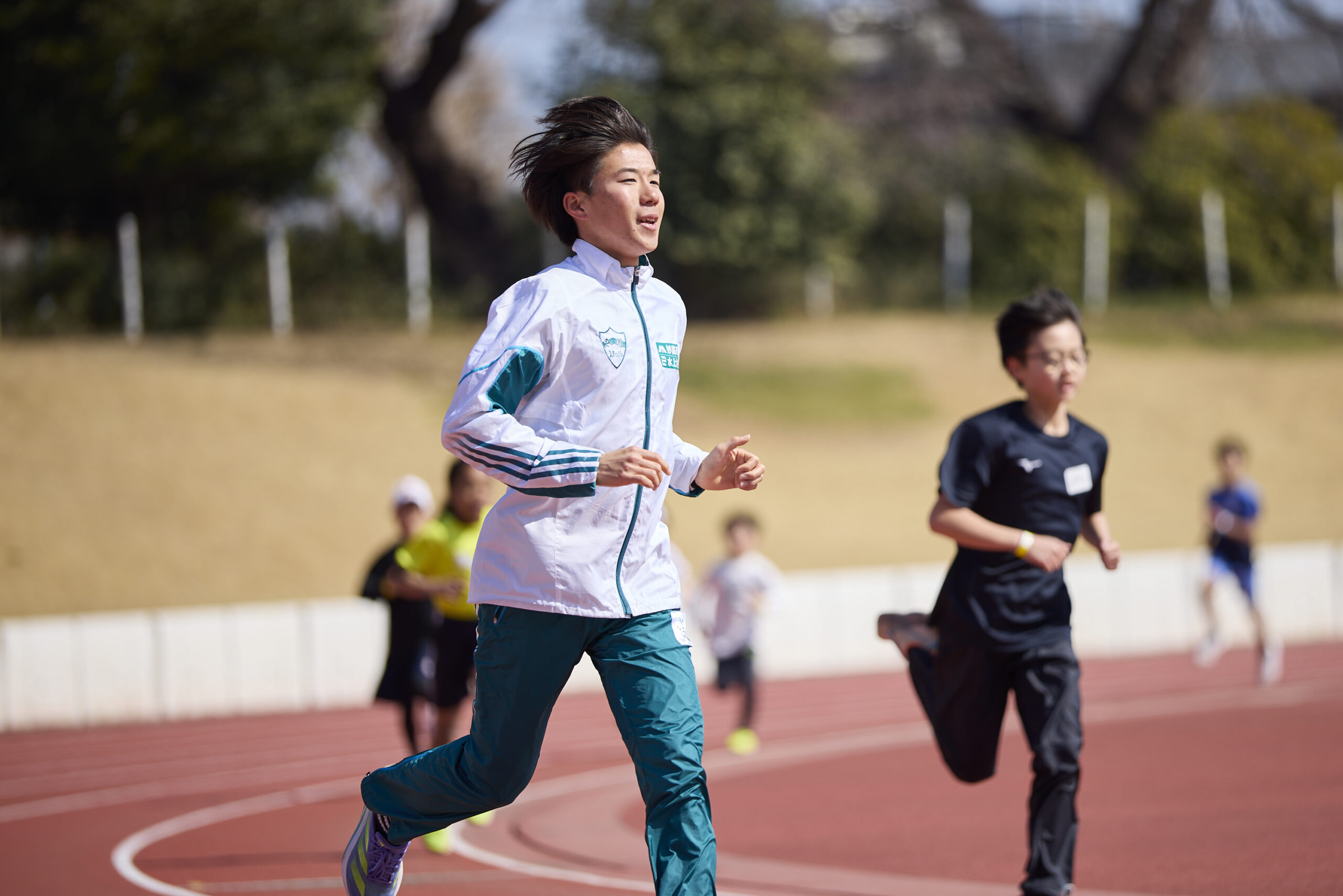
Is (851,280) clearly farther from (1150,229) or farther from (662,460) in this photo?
(662,460)

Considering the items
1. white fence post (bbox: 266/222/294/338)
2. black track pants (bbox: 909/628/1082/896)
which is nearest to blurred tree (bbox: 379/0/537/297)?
white fence post (bbox: 266/222/294/338)

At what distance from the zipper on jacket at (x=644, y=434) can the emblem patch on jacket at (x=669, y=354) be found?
0.13 ft

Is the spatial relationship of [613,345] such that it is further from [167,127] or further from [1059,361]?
[167,127]

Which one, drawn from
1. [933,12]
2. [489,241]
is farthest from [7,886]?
[933,12]

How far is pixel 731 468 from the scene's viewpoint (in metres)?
3.81

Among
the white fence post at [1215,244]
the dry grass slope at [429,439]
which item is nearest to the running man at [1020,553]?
the dry grass slope at [429,439]

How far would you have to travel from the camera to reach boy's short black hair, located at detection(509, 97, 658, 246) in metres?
3.86

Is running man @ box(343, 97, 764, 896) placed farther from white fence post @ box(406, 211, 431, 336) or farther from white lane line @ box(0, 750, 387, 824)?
white fence post @ box(406, 211, 431, 336)

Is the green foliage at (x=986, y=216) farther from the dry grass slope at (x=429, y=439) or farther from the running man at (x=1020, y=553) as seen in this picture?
the running man at (x=1020, y=553)

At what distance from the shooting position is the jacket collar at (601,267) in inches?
151

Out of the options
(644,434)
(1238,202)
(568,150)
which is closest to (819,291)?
(1238,202)

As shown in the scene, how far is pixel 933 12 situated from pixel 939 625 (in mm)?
31134

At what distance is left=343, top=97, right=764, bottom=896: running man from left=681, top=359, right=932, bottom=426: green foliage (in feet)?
67.6

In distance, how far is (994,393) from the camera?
26656 millimetres
